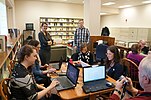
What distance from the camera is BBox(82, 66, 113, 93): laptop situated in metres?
1.80

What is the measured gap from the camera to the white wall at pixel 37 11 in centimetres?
753

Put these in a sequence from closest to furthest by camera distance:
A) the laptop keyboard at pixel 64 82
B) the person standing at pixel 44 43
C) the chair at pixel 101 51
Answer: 1. the laptop keyboard at pixel 64 82
2. the person standing at pixel 44 43
3. the chair at pixel 101 51

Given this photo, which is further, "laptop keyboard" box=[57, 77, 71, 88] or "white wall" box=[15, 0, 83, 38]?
"white wall" box=[15, 0, 83, 38]

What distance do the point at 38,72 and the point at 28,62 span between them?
34.8 inches

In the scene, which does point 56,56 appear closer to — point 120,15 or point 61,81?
point 61,81

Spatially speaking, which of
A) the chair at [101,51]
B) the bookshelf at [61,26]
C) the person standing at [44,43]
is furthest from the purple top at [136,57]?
the bookshelf at [61,26]

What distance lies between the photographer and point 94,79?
1.97 metres

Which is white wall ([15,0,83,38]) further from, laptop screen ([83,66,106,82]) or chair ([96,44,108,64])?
laptop screen ([83,66,106,82])

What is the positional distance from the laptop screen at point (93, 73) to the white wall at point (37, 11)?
21.5ft

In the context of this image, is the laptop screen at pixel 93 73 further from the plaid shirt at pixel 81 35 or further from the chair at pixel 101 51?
the plaid shirt at pixel 81 35

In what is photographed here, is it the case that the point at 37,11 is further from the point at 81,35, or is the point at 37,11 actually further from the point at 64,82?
the point at 64,82

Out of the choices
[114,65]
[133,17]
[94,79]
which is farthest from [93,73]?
[133,17]

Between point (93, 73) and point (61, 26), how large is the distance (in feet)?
21.3

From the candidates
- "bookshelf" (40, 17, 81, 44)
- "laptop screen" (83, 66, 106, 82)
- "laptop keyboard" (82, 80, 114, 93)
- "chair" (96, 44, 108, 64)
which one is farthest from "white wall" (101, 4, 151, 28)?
"laptop keyboard" (82, 80, 114, 93)
